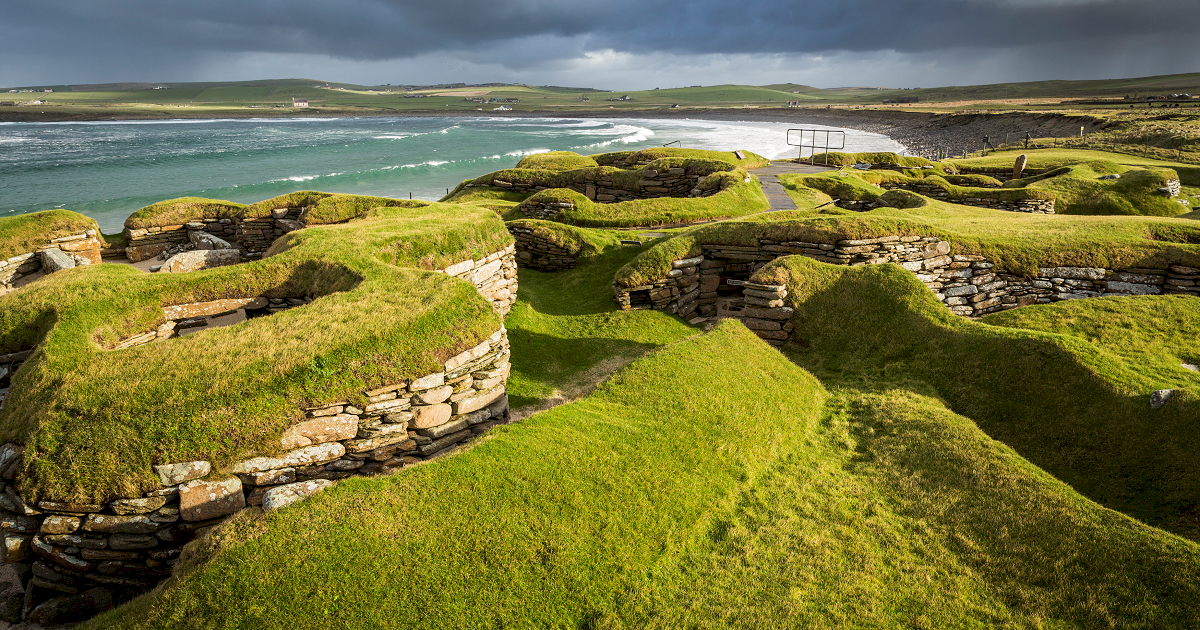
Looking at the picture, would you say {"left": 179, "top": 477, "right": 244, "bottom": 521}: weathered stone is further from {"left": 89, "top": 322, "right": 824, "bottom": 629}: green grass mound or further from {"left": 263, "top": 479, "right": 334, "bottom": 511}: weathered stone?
{"left": 89, "top": 322, "right": 824, "bottom": 629}: green grass mound

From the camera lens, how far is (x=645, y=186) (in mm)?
30000

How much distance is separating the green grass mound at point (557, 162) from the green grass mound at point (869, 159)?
20351 millimetres

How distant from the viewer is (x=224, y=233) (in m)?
22.9

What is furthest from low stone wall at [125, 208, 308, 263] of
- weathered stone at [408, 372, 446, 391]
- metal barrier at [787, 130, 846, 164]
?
metal barrier at [787, 130, 846, 164]

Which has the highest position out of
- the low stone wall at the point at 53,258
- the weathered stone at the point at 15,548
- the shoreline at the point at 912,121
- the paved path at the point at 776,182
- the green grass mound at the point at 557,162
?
the shoreline at the point at 912,121

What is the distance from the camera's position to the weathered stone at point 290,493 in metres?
6.36

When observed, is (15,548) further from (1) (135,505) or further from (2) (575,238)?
(2) (575,238)

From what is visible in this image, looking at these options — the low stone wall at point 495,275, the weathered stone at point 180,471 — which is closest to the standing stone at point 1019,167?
the low stone wall at point 495,275

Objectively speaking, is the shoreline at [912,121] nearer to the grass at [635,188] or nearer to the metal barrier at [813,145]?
the metal barrier at [813,145]

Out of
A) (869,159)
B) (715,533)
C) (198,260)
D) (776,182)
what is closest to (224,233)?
(198,260)

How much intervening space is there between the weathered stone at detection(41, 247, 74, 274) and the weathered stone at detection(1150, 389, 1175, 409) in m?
26.8

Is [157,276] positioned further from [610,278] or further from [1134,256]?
[1134,256]

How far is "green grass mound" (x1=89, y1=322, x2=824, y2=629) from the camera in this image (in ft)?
17.3

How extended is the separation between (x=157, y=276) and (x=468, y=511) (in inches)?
363
